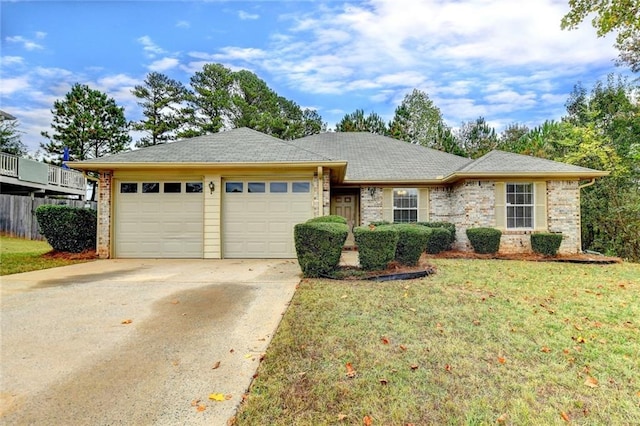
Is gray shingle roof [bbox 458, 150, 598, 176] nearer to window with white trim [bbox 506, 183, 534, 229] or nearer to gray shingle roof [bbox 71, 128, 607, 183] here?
gray shingle roof [bbox 71, 128, 607, 183]

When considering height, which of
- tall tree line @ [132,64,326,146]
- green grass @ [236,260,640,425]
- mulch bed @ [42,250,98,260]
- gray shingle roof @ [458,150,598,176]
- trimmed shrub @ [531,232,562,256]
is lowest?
green grass @ [236,260,640,425]

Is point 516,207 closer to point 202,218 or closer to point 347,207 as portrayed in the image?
point 347,207

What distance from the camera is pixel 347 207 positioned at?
42.5ft

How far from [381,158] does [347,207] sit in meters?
2.79

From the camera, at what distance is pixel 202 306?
460 centimetres

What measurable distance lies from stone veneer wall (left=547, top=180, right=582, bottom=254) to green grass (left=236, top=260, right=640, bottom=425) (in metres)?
6.23

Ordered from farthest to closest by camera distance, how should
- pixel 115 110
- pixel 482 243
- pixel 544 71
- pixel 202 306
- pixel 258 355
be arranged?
1. pixel 115 110
2. pixel 544 71
3. pixel 482 243
4. pixel 202 306
5. pixel 258 355

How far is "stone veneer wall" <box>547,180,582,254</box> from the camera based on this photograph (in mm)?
10898

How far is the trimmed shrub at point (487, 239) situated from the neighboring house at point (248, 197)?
0.52 m

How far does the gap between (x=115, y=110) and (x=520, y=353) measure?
28.4 metres

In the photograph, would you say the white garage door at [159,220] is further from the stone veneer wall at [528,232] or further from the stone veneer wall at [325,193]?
the stone veneer wall at [528,232]

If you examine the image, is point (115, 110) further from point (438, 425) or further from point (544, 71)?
point (438, 425)

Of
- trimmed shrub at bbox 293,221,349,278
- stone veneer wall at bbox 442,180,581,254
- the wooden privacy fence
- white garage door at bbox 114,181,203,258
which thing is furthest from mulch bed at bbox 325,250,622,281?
the wooden privacy fence

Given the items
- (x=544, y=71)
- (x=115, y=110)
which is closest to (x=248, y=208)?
(x=544, y=71)
